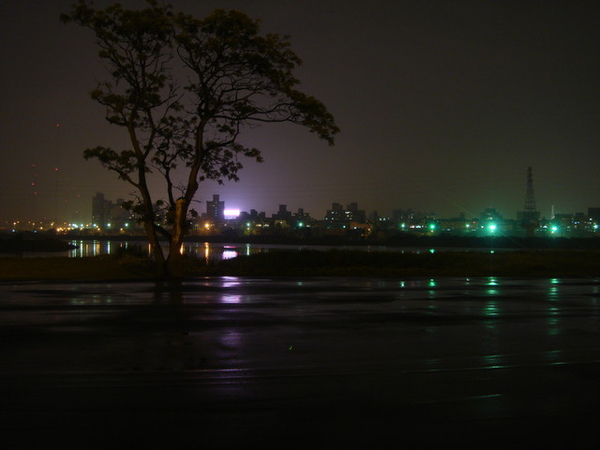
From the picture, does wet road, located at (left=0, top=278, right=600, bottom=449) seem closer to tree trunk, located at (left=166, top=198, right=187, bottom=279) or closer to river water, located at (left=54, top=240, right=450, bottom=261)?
tree trunk, located at (left=166, top=198, right=187, bottom=279)

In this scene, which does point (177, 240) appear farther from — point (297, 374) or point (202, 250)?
point (202, 250)

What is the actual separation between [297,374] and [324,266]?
23.0m

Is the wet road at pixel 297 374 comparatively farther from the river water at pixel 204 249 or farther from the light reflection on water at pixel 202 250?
the river water at pixel 204 249

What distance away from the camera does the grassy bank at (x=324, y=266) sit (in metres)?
27.2

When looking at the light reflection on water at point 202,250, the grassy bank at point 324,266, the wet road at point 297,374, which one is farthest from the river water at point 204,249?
the wet road at point 297,374

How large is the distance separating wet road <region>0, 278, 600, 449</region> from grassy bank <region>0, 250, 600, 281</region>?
11.1 metres

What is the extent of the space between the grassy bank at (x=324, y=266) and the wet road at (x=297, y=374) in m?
11.1

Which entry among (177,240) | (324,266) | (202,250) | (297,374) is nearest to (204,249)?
(202,250)

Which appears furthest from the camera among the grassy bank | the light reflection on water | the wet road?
the light reflection on water

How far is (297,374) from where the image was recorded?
8359mm

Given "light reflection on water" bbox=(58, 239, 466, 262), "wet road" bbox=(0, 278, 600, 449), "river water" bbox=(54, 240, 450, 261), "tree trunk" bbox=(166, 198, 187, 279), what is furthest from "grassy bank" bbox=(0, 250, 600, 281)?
"wet road" bbox=(0, 278, 600, 449)

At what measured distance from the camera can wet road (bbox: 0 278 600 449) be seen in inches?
240

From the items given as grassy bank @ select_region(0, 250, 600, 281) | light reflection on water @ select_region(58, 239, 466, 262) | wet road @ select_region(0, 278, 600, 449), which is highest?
light reflection on water @ select_region(58, 239, 466, 262)

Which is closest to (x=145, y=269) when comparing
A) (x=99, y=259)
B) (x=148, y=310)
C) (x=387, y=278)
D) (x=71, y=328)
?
(x=99, y=259)
